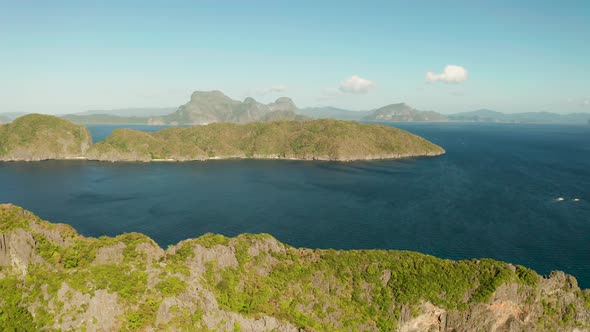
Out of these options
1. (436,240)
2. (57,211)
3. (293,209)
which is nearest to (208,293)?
(436,240)

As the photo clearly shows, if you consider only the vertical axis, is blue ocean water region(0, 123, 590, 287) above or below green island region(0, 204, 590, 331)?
below

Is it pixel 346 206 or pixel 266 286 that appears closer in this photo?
pixel 266 286

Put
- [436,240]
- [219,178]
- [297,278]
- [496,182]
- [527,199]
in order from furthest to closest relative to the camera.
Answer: [219,178] → [496,182] → [527,199] → [436,240] → [297,278]

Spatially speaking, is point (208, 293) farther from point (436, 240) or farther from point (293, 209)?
point (293, 209)

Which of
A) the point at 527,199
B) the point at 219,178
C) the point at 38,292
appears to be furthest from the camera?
the point at 219,178

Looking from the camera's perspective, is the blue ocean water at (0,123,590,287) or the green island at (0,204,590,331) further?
the blue ocean water at (0,123,590,287)

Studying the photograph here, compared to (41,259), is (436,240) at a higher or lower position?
lower
